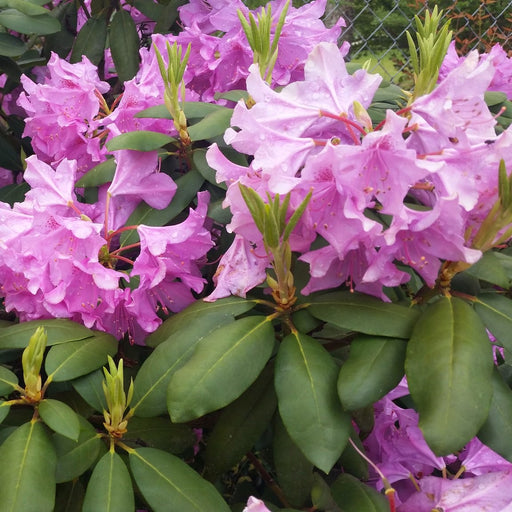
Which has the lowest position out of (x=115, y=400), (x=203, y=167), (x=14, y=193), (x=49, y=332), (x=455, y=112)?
(x=14, y=193)

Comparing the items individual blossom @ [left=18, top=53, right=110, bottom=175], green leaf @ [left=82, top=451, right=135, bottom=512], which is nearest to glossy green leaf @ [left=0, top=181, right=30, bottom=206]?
individual blossom @ [left=18, top=53, right=110, bottom=175]

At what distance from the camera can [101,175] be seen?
1.17 m

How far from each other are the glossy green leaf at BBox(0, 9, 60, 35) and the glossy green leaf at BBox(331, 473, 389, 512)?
3.64 feet

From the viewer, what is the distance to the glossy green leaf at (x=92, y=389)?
3.15 feet

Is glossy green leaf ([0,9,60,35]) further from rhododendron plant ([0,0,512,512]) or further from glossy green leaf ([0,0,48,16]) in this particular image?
rhododendron plant ([0,0,512,512])

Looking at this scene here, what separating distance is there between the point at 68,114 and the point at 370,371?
2.59 feet

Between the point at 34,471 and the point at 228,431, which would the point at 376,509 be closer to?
the point at 228,431

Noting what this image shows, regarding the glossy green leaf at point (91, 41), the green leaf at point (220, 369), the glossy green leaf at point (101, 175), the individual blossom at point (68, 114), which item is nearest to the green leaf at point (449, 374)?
the green leaf at point (220, 369)

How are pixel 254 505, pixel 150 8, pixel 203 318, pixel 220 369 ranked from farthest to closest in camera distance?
pixel 150 8, pixel 203 318, pixel 220 369, pixel 254 505

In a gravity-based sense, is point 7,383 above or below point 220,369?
below

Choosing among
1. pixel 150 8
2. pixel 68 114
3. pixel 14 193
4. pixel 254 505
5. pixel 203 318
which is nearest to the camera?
pixel 254 505

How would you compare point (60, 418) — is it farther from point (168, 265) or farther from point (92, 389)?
point (168, 265)

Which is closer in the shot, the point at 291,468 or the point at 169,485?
the point at 169,485

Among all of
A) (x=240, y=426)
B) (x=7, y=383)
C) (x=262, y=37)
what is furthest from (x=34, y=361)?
(x=262, y=37)
